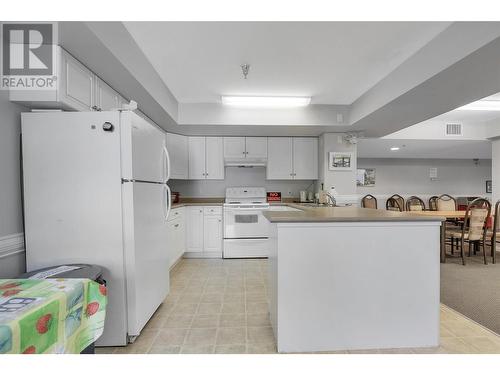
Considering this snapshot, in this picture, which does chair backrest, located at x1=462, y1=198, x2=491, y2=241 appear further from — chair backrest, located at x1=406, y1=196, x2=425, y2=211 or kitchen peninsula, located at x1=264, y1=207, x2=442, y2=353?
kitchen peninsula, located at x1=264, y1=207, x2=442, y2=353

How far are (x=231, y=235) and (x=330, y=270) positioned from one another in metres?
2.53

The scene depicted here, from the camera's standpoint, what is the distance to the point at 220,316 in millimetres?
2189

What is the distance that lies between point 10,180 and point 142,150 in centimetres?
84

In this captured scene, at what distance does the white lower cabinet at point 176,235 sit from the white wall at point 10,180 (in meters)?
1.67

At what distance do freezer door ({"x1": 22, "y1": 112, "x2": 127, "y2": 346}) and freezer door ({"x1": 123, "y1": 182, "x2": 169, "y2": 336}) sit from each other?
60mm

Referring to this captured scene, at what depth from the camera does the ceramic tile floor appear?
1730 millimetres

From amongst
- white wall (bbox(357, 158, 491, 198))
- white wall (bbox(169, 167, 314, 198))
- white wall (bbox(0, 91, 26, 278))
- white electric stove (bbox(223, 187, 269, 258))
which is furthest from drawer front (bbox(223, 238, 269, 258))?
white wall (bbox(357, 158, 491, 198))

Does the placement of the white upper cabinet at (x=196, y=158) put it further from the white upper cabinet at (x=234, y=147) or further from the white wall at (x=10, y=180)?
the white wall at (x=10, y=180)

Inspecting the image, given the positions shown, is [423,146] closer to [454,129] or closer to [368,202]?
[454,129]

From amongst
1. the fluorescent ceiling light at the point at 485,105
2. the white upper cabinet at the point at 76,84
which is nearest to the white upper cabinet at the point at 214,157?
the white upper cabinet at the point at 76,84

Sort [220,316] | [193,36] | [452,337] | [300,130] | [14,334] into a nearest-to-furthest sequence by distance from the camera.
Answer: [14,334]
[452,337]
[193,36]
[220,316]
[300,130]
